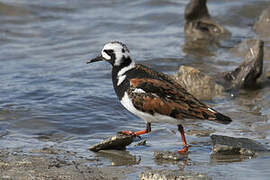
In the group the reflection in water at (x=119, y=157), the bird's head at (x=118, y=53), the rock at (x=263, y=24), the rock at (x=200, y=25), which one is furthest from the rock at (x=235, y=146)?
the rock at (x=263, y=24)

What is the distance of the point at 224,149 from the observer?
6.38 m

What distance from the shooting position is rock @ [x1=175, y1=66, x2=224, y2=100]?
949 centimetres

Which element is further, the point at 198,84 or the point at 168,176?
the point at 198,84

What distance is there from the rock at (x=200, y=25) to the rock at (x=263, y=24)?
0.76 m

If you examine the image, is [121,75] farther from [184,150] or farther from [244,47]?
[244,47]

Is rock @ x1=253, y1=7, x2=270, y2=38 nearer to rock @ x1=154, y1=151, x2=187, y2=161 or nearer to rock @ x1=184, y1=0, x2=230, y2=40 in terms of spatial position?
rock @ x1=184, y1=0, x2=230, y2=40

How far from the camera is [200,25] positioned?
13570 mm

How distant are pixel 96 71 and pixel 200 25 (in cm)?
355

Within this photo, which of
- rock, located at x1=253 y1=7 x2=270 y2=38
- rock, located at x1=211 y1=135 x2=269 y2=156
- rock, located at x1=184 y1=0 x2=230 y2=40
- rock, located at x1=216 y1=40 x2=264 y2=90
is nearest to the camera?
rock, located at x1=211 y1=135 x2=269 y2=156

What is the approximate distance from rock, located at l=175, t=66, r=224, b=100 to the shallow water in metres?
0.26

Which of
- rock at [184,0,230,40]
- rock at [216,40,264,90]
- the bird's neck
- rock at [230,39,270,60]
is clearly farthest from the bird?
rock at [184,0,230,40]

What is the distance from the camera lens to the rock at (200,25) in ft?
43.4

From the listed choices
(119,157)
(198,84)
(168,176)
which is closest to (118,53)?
(119,157)

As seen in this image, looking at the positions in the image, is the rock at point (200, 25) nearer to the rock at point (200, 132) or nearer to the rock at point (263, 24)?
the rock at point (263, 24)
